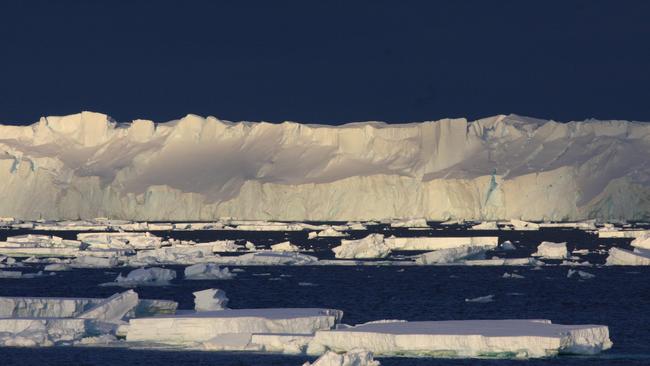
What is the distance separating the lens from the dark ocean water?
69.8 ft

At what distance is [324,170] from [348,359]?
6823 centimetres

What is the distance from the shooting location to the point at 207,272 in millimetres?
39688

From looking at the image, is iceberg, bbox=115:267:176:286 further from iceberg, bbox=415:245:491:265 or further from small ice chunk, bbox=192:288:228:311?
iceberg, bbox=415:245:491:265

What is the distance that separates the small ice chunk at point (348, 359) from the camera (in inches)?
714

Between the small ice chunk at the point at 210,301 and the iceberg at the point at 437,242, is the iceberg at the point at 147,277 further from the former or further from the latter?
the iceberg at the point at 437,242

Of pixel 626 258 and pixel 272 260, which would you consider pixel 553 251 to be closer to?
pixel 626 258

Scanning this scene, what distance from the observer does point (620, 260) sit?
147ft

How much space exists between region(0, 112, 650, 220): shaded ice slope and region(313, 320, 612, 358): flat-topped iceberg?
167 ft

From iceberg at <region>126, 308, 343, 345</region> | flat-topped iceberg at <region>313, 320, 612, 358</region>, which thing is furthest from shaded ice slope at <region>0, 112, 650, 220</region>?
flat-topped iceberg at <region>313, 320, 612, 358</region>

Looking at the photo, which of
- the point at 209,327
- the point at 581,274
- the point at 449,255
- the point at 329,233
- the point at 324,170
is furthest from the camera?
the point at 324,170

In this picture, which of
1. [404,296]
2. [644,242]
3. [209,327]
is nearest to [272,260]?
[404,296]

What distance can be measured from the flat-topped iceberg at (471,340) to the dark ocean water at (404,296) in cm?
23

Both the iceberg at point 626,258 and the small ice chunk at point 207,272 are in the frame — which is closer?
the small ice chunk at point 207,272

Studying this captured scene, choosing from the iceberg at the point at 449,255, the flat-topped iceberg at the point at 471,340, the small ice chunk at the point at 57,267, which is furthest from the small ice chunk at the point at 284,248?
the flat-topped iceberg at the point at 471,340
